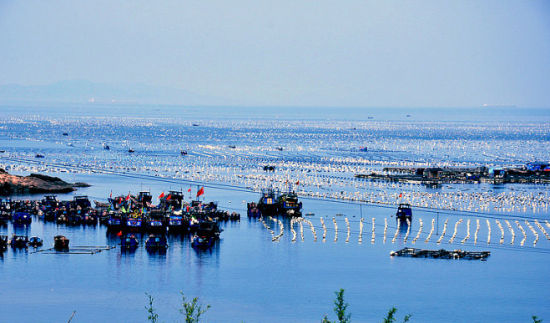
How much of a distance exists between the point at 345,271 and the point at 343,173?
239 feet

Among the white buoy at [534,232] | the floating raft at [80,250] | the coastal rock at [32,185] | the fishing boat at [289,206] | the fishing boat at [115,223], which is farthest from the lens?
the coastal rock at [32,185]

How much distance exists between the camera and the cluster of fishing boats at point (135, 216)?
79.6 m

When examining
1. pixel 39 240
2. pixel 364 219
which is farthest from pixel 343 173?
pixel 39 240

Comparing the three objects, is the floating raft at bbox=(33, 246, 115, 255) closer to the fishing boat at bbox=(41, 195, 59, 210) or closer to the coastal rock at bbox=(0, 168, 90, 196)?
the fishing boat at bbox=(41, 195, 59, 210)

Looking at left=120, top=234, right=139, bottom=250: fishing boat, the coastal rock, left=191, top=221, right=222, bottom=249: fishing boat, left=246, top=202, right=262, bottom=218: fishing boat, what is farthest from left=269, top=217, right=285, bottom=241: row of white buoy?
the coastal rock

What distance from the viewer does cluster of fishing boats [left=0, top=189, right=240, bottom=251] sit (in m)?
79.6

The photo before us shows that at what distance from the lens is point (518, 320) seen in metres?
58.5

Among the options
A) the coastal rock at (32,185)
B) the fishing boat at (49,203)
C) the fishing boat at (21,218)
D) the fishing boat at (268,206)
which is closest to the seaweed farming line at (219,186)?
the fishing boat at (268,206)

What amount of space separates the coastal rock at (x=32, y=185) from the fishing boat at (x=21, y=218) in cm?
2102

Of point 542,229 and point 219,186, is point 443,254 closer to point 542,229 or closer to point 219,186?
point 542,229

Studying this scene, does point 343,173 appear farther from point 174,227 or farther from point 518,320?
point 518,320

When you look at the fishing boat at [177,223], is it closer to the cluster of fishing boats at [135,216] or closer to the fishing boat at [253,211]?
the cluster of fishing boats at [135,216]

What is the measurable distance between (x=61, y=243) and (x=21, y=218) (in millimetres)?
13248

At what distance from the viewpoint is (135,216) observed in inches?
3381
